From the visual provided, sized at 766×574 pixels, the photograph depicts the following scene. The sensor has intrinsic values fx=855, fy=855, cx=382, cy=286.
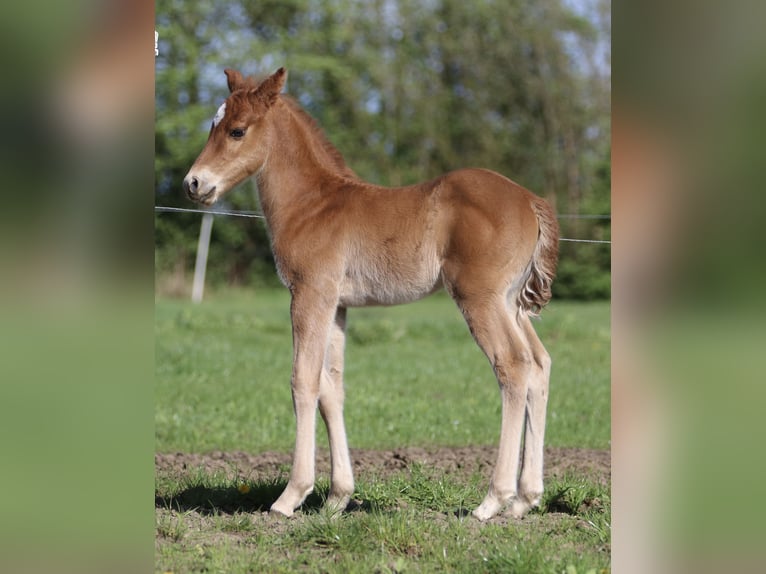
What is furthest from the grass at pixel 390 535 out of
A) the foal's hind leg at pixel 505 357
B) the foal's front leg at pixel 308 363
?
the foal's hind leg at pixel 505 357

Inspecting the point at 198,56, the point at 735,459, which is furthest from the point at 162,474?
the point at 198,56

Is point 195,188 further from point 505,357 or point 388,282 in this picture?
point 505,357

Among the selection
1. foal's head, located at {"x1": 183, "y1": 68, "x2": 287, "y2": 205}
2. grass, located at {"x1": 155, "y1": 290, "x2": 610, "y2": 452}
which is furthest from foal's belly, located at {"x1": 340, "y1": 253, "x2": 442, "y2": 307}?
grass, located at {"x1": 155, "y1": 290, "x2": 610, "y2": 452}

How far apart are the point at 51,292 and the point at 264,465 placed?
12.5 ft

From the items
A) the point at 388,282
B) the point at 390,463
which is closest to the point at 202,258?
the point at 390,463

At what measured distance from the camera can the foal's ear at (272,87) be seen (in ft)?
15.1

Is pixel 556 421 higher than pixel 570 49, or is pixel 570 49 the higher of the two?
pixel 570 49

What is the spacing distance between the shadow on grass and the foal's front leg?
1.63 ft

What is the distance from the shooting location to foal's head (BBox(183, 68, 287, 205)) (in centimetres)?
455

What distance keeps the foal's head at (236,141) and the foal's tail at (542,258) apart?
154 centimetres

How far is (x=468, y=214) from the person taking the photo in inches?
176

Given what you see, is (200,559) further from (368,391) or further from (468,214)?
(368,391)

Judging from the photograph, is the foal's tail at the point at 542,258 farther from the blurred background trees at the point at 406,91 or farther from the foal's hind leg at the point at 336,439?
the blurred background trees at the point at 406,91

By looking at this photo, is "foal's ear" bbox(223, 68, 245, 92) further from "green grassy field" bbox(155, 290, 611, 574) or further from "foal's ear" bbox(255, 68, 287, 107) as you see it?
"green grassy field" bbox(155, 290, 611, 574)
